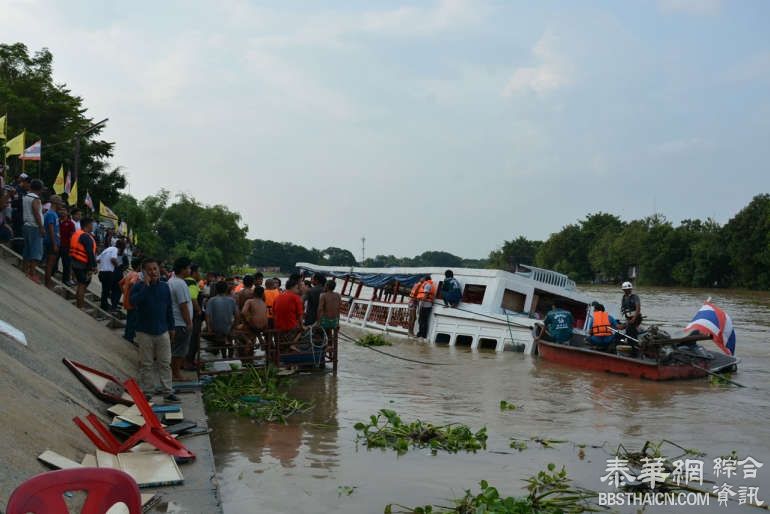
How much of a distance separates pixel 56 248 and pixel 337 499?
8551 mm

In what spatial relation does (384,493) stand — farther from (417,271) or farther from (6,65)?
(6,65)

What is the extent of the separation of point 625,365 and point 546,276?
800cm

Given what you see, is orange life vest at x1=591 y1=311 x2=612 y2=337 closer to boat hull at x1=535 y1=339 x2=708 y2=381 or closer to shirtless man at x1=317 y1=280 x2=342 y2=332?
boat hull at x1=535 y1=339 x2=708 y2=381

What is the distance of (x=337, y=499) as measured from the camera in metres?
6.91

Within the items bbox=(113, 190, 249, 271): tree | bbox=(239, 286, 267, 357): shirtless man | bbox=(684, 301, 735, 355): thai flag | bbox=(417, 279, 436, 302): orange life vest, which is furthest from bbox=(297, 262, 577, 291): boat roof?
bbox=(113, 190, 249, 271): tree

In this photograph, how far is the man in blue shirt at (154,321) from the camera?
Result: 895cm

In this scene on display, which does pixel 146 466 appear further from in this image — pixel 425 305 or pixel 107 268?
pixel 425 305

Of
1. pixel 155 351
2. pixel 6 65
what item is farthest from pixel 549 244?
pixel 155 351

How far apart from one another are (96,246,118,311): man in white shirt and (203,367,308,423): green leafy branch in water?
4.14 m

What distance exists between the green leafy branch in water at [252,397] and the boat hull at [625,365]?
25.1 feet

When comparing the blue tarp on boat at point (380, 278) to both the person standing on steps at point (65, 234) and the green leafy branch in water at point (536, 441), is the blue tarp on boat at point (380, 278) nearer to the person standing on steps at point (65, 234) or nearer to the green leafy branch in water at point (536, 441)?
the person standing on steps at point (65, 234)

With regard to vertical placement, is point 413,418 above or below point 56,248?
below

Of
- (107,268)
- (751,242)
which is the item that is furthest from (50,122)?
(751,242)

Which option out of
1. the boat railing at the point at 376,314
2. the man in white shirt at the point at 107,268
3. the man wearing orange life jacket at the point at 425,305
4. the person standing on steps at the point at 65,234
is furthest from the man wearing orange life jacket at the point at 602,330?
the person standing on steps at the point at 65,234
